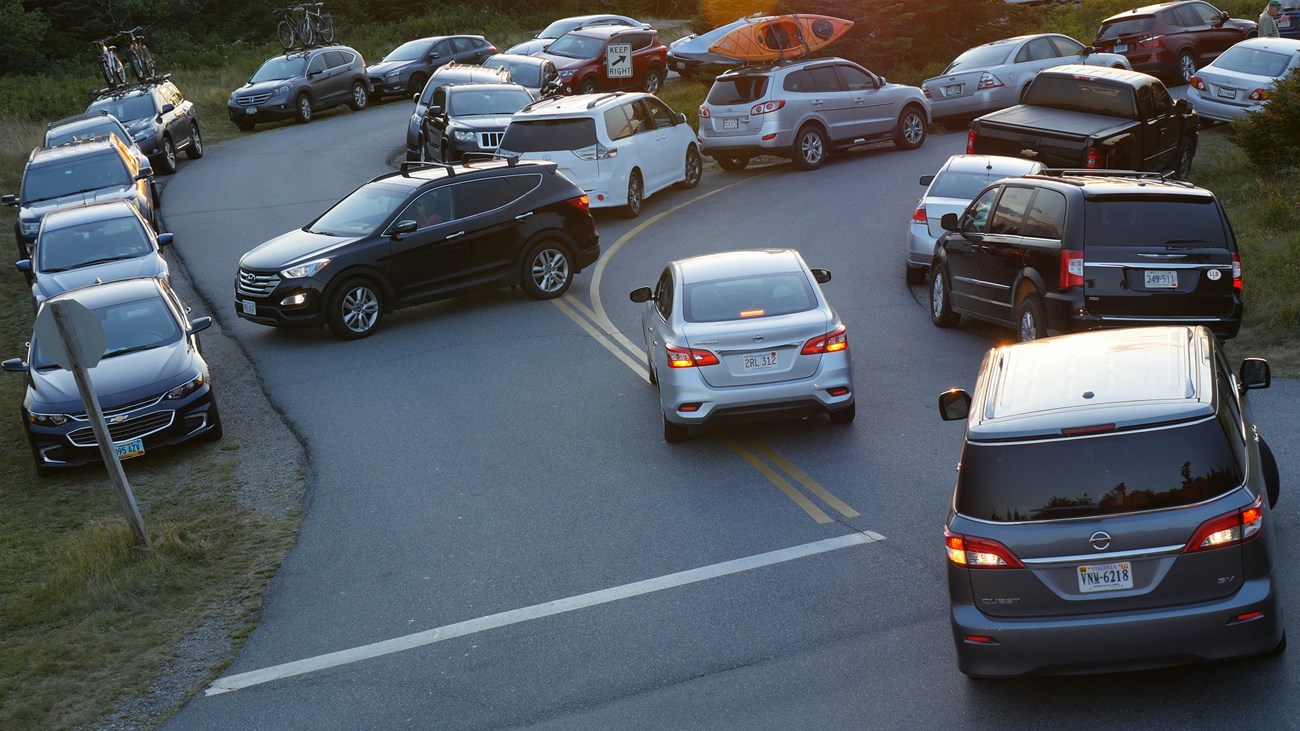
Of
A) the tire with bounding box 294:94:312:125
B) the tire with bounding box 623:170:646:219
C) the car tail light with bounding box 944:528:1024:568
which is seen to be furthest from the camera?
the tire with bounding box 294:94:312:125

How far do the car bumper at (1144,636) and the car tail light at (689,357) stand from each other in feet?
17.7

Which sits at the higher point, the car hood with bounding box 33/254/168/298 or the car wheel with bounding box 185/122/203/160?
the car hood with bounding box 33/254/168/298

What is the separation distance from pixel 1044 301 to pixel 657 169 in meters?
11.6

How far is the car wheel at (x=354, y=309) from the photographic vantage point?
16906 millimetres

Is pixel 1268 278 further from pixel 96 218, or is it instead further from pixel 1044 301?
pixel 96 218

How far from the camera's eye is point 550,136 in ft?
71.8

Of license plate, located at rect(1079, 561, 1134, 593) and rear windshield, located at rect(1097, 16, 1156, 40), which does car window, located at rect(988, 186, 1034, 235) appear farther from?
rear windshield, located at rect(1097, 16, 1156, 40)

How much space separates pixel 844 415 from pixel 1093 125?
346 inches

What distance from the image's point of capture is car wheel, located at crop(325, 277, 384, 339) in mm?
16906

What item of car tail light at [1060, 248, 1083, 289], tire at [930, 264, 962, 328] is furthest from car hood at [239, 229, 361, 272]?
car tail light at [1060, 248, 1083, 289]

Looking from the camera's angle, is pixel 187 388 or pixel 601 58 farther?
pixel 601 58

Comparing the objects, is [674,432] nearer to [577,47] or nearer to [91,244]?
[91,244]

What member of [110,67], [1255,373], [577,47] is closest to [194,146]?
[110,67]

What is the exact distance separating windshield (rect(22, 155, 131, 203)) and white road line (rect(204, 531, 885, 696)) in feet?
53.0
